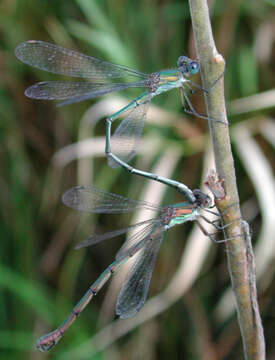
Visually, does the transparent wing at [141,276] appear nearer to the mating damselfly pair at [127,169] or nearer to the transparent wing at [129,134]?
the mating damselfly pair at [127,169]

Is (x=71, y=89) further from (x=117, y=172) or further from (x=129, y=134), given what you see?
(x=117, y=172)

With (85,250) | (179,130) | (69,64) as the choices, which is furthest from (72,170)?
(69,64)

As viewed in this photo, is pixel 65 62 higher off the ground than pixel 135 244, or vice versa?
pixel 65 62

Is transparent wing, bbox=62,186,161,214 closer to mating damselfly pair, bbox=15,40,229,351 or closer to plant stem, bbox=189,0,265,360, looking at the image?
mating damselfly pair, bbox=15,40,229,351

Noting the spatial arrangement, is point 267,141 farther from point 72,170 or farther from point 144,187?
point 72,170

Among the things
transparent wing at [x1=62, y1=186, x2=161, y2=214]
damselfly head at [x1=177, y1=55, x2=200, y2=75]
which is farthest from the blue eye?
transparent wing at [x1=62, y1=186, x2=161, y2=214]

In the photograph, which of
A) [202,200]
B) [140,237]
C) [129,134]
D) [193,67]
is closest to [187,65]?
[193,67]
